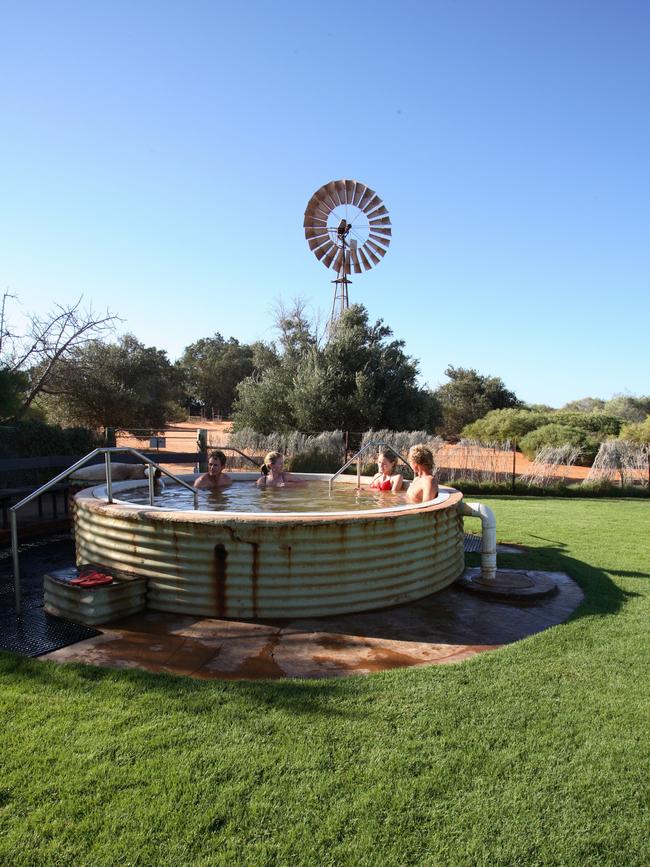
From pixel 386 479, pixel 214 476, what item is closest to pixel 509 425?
pixel 386 479

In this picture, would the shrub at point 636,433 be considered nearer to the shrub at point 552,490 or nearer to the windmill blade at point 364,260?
the shrub at point 552,490

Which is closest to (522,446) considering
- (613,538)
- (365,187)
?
(365,187)

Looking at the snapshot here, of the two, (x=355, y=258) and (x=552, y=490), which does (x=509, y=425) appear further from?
(x=552, y=490)

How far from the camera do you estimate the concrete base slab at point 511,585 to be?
16.6 ft

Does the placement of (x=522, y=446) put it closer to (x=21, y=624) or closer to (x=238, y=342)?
(x=21, y=624)

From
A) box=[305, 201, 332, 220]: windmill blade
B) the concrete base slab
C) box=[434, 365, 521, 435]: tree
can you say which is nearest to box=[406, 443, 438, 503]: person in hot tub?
the concrete base slab

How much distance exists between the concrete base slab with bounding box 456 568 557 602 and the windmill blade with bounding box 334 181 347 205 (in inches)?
757

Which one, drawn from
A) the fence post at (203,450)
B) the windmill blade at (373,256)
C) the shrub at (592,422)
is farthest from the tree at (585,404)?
the fence post at (203,450)

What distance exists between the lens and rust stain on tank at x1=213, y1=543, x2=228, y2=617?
436 centimetres

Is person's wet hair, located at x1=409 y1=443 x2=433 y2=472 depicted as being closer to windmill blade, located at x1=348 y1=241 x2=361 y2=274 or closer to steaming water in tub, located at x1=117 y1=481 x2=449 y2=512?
steaming water in tub, located at x1=117 y1=481 x2=449 y2=512

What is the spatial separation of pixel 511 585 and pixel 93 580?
11.8 ft

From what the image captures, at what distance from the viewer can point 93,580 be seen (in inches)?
172

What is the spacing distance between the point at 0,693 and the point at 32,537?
491cm

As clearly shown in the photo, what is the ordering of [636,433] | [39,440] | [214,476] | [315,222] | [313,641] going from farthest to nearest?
[636,433] → [315,222] → [39,440] → [214,476] → [313,641]
